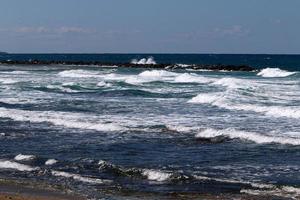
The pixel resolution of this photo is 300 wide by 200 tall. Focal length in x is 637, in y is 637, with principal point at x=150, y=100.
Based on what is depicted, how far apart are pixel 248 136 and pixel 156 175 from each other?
6872 millimetres

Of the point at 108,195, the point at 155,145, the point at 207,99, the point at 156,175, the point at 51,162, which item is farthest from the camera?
the point at 207,99

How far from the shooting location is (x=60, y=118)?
27.6 metres

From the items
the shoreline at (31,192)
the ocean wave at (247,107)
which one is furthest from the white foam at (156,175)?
→ the ocean wave at (247,107)

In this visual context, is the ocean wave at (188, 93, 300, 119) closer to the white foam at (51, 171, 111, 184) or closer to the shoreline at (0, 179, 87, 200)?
the white foam at (51, 171, 111, 184)

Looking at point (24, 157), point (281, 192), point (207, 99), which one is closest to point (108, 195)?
point (281, 192)

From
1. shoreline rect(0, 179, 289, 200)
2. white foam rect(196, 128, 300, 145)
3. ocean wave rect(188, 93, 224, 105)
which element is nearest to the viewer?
shoreline rect(0, 179, 289, 200)

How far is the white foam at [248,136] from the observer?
20.5 meters

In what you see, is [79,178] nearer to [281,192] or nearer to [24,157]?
[24,157]

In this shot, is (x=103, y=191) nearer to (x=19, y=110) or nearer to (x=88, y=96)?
(x=19, y=110)

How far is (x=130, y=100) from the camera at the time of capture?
38094 millimetres

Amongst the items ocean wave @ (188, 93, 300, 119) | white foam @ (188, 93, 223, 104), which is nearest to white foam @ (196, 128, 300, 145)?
ocean wave @ (188, 93, 300, 119)

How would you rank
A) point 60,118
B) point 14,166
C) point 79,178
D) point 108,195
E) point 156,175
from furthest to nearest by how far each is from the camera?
point 60,118
point 14,166
point 156,175
point 79,178
point 108,195

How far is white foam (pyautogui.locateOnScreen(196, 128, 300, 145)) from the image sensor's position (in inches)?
806

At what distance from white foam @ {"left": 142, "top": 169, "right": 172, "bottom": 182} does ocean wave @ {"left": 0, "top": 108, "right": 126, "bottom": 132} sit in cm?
820
